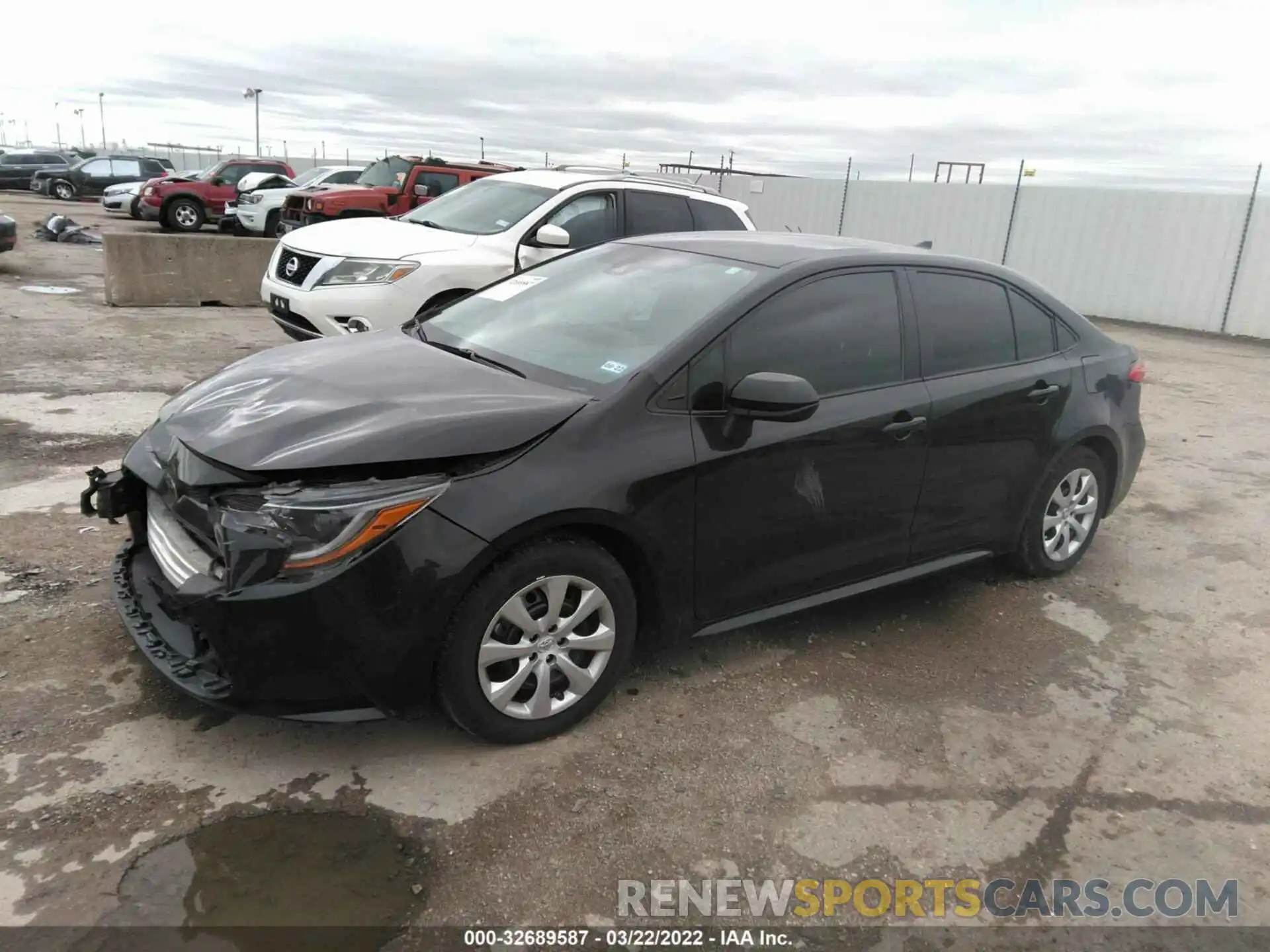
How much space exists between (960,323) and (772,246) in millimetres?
894

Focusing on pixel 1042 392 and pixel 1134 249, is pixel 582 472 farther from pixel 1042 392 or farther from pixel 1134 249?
→ pixel 1134 249

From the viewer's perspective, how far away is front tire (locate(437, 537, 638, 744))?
9.16 feet

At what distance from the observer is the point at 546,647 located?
2.96m

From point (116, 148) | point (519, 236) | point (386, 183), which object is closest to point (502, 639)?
point (519, 236)

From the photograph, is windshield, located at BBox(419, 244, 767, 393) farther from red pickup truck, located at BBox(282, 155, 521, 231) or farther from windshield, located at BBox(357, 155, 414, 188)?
windshield, located at BBox(357, 155, 414, 188)

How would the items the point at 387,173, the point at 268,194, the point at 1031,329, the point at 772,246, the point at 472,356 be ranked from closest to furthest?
1. the point at 472,356
2. the point at 772,246
3. the point at 1031,329
4. the point at 387,173
5. the point at 268,194

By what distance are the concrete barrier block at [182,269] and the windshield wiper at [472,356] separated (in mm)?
8679

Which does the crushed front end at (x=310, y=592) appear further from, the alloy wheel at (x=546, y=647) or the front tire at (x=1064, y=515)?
the front tire at (x=1064, y=515)

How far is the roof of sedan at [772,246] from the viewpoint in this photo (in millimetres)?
3709

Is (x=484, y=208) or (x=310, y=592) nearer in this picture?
(x=310, y=592)

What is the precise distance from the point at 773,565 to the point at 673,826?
3.51 feet

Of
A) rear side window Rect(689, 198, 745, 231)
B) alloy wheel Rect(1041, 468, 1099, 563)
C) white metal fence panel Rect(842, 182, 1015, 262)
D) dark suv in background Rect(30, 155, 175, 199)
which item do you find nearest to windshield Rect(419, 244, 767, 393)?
alloy wheel Rect(1041, 468, 1099, 563)

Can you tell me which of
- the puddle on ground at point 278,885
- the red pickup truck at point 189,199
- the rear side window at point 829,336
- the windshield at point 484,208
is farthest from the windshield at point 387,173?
the puddle on ground at point 278,885

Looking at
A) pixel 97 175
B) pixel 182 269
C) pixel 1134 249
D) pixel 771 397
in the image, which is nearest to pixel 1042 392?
pixel 771 397
